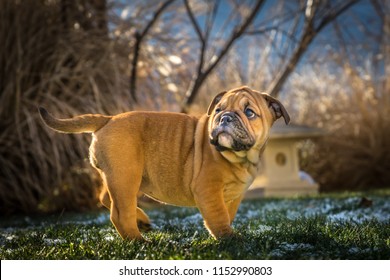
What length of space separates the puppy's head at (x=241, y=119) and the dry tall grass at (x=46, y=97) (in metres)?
2.67

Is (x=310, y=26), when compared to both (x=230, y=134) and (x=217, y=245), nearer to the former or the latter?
(x=230, y=134)

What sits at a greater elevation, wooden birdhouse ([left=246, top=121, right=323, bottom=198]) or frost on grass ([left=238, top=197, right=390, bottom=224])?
frost on grass ([left=238, top=197, right=390, bottom=224])

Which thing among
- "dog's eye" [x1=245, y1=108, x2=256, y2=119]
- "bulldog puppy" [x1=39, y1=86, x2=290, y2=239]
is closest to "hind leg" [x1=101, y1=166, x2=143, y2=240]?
"bulldog puppy" [x1=39, y1=86, x2=290, y2=239]

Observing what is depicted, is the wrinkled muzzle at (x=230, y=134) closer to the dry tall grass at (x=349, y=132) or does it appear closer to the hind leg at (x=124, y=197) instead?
the hind leg at (x=124, y=197)

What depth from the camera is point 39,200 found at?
460 cm

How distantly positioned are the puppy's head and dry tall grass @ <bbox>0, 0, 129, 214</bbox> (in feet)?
8.75

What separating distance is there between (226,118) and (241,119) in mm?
66

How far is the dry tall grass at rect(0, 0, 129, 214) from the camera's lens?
4504 millimetres

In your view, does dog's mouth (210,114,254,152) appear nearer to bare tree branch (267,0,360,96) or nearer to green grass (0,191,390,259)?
green grass (0,191,390,259)

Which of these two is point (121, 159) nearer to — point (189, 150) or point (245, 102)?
point (189, 150)

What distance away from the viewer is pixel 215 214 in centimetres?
201

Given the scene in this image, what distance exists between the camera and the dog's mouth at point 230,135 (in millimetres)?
1894

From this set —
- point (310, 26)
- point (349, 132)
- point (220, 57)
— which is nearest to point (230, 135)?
point (220, 57)
